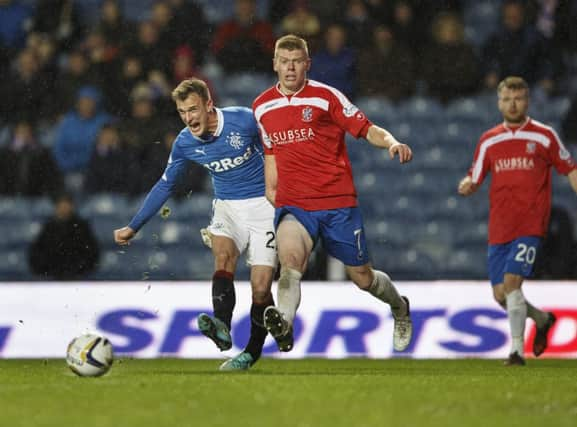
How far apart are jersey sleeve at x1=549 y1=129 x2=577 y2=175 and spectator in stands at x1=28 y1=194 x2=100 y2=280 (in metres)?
5.05

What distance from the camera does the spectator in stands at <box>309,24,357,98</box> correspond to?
13625 mm

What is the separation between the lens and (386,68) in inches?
552

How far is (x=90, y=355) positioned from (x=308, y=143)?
194 centimetres

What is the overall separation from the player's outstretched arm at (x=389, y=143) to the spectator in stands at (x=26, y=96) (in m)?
7.15

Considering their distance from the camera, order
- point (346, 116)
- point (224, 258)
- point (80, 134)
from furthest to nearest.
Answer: point (80, 134), point (224, 258), point (346, 116)

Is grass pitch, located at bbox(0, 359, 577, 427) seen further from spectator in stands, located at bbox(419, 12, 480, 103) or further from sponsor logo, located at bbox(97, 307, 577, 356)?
spectator in stands, located at bbox(419, 12, 480, 103)

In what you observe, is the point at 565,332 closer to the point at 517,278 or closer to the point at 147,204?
the point at 517,278

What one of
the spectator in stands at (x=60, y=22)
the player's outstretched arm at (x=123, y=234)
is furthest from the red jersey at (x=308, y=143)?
the spectator in stands at (x=60, y=22)

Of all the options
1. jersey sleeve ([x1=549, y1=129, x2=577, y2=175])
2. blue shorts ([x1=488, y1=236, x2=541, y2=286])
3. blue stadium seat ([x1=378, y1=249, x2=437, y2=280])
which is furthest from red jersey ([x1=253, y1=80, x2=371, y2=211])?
blue stadium seat ([x1=378, y1=249, x2=437, y2=280])

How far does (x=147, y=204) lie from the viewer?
29.4 feet

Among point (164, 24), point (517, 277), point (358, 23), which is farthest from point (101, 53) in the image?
point (517, 277)

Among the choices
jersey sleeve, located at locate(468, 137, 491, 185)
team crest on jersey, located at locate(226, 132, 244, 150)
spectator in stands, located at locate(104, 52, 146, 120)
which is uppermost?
team crest on jersey, located at locate(226, 132, 244, 150)

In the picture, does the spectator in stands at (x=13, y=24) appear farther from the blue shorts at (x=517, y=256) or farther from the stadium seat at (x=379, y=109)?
the blue shorts at (x=517, y=256)

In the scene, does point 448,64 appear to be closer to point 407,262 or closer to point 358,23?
point 358,23
